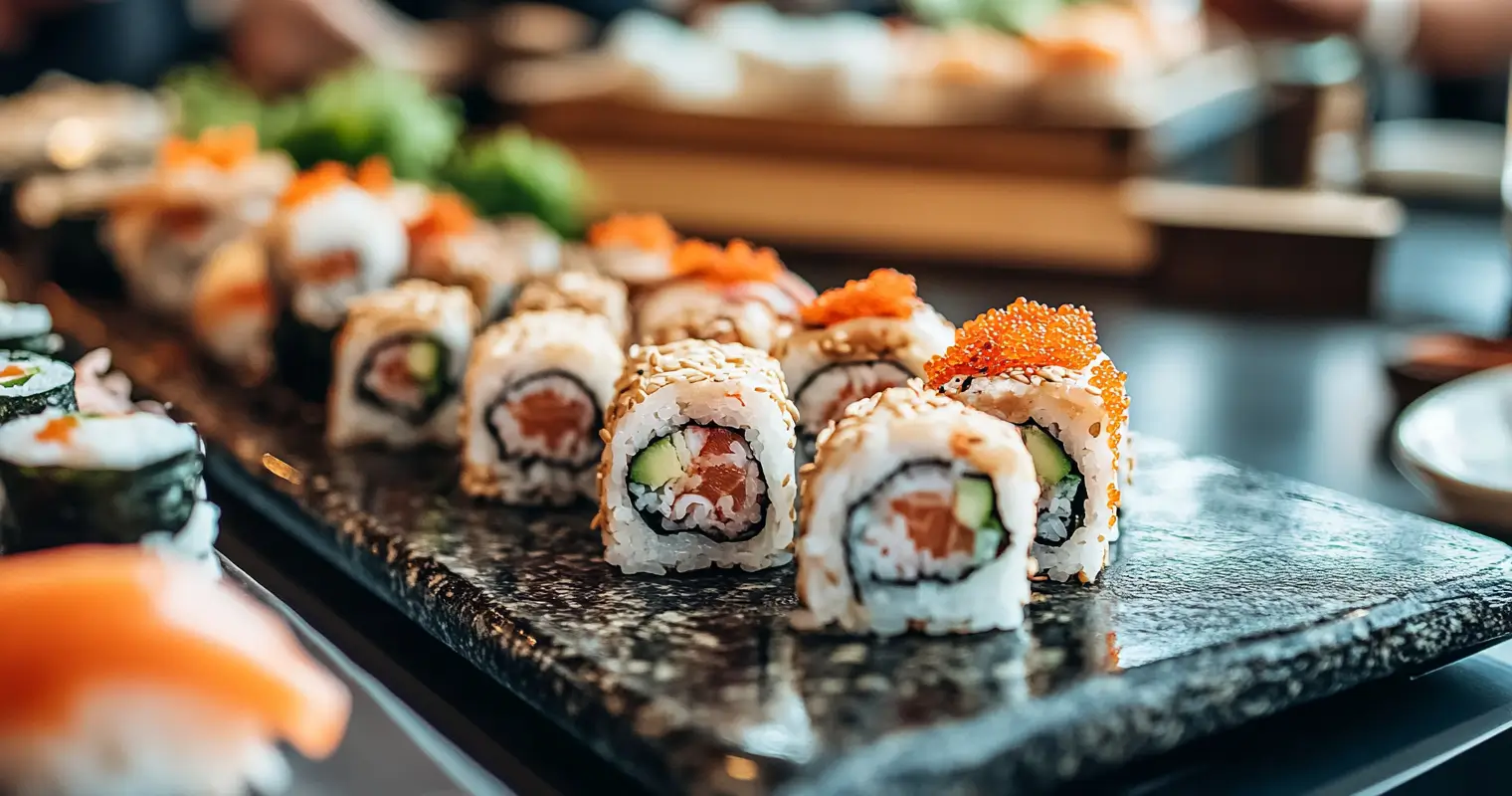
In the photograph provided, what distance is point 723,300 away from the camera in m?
2.23

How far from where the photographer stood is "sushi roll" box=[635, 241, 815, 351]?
212 cm

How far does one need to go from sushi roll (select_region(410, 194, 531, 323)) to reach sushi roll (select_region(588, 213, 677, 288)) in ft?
0.51

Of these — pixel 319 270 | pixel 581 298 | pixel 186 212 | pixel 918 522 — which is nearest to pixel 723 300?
pixel 581 298

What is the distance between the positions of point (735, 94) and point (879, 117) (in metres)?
0.80

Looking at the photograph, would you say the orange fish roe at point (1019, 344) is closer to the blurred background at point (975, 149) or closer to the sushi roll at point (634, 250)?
the sushi roll at point (634, 250)

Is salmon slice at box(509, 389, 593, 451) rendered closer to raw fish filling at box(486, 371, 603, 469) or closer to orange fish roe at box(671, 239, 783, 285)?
raw fish filling at box(486, 371, 603, 469)

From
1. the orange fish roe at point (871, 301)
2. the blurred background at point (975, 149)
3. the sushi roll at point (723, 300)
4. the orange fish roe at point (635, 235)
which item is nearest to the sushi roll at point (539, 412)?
the sushi roll at point (723, 300)

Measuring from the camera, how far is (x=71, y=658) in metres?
1.16

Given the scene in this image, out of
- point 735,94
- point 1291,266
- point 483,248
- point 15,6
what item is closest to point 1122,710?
point 483,248

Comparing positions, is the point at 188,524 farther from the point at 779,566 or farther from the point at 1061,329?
the point at 1061,329

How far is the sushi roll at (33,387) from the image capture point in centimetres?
171

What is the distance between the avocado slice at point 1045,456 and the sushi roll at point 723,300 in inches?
18.7

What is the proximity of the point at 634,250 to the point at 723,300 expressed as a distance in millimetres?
492

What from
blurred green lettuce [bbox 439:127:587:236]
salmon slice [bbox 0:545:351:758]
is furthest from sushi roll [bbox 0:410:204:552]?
blurred green lettuce [bbox 439:127:587:236]
